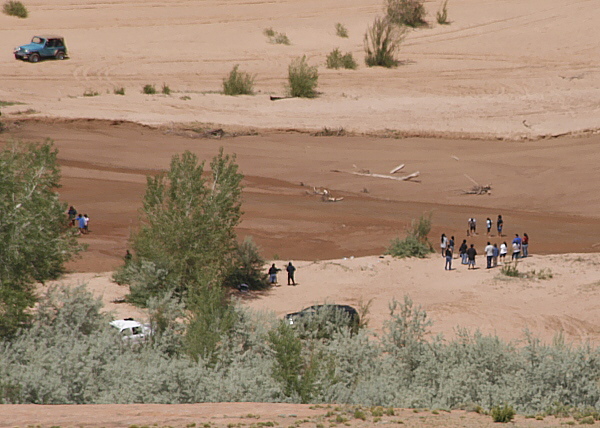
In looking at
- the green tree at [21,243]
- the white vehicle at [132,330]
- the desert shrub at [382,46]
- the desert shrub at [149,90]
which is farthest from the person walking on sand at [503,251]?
the desert shrub at [382,46]

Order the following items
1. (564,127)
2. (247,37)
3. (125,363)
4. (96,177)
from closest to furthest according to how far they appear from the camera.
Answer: (125,363)
(96,177)
(564,127)
(247,37)

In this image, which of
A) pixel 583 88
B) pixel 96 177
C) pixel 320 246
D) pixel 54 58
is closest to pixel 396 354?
pixel 320 246

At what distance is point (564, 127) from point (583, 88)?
7.98 m

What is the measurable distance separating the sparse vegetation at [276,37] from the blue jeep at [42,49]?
13778 millimetres

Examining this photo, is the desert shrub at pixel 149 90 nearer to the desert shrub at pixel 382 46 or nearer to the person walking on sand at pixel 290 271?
the desert shrub at pixel 382 46

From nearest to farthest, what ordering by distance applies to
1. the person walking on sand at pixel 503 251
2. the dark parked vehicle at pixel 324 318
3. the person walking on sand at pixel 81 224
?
1. the dark parked vehicle at pixel 324 318
2. the person walking on sand at pixel 503 251
3. the person walking on sand at pixel 81 224

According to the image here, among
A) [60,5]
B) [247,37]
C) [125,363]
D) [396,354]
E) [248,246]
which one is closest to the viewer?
[125,363]

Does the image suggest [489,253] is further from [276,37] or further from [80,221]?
[276,37]

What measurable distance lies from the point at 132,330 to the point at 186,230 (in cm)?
632

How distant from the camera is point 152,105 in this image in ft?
174

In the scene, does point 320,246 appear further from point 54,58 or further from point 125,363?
point 54,58

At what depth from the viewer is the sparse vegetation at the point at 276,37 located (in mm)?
67688

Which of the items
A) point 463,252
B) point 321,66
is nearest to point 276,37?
point 321,66

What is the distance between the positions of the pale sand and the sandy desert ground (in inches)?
7.3
